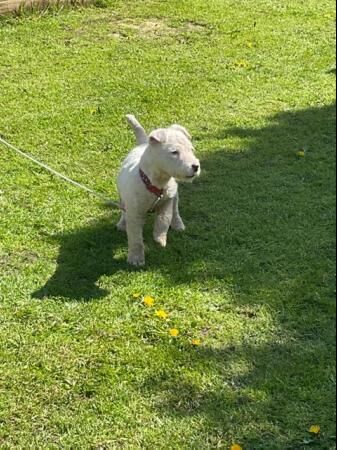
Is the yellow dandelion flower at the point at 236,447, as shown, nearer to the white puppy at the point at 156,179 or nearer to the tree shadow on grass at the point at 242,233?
the tree shadow on grass at the point at 242,233

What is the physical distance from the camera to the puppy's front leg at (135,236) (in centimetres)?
459

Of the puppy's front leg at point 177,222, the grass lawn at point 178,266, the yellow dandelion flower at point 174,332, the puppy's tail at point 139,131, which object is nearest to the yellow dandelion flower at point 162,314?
the grass lawn at point 178,266

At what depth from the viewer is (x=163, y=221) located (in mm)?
4746

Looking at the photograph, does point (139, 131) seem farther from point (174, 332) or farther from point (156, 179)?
point (174, 332)

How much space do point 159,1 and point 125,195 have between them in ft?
21.9

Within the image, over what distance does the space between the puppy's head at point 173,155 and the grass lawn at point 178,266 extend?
2.15 ft

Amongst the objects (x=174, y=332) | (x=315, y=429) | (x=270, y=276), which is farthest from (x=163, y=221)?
(x=315, y=429)

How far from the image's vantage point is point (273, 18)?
33.0 feet

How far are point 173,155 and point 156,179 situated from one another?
0.71 ft

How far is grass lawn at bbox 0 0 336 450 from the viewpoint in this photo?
3.57 meters

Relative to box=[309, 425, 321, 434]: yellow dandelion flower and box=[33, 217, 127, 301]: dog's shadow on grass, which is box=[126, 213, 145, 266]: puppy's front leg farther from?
box=[309, 425, 321, 434]: yellow dandelion flower

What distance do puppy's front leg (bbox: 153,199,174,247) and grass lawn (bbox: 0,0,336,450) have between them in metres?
0.11

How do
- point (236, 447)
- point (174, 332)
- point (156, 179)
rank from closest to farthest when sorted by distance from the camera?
point (236, 447), point (174, 332), point (156, 179)

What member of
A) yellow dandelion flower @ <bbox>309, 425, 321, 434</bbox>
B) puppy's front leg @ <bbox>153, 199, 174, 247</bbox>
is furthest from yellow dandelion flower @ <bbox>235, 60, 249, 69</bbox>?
yellow dandelion flower @ <bbox>309, 425, 321, 434</bbox>
